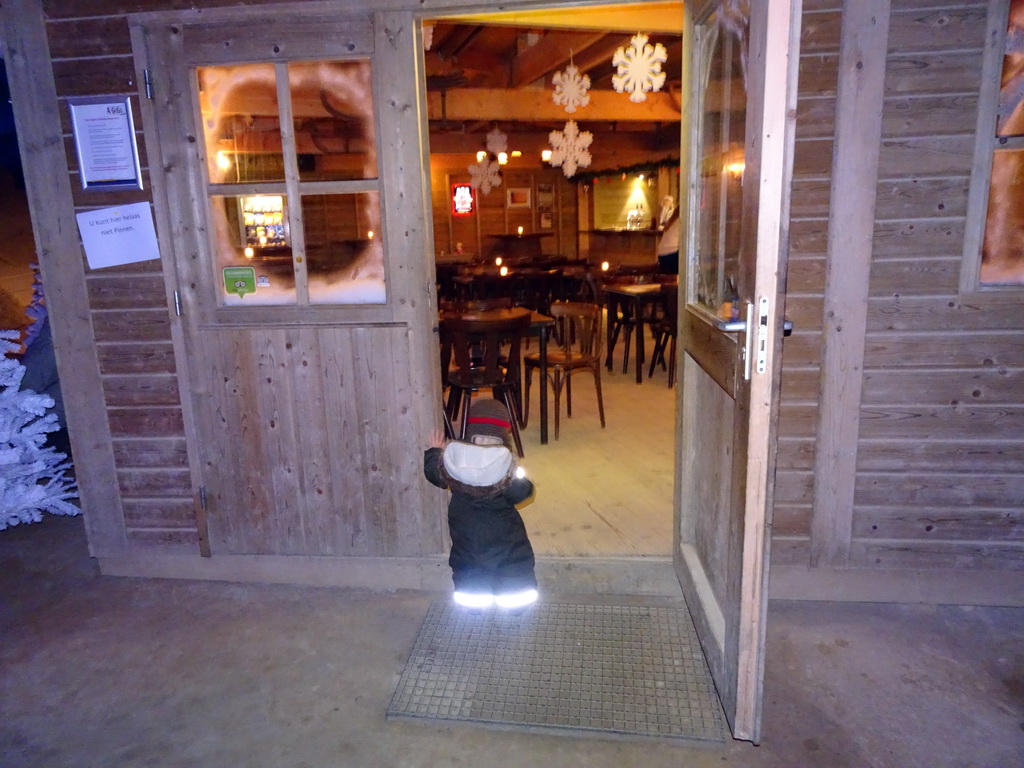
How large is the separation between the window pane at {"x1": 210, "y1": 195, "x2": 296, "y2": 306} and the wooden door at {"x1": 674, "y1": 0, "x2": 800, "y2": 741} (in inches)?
62.3

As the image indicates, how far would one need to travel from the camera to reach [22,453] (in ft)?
12.2

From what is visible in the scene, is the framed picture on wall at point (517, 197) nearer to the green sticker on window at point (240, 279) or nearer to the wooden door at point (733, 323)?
the green sticker on window at point (240, 279)

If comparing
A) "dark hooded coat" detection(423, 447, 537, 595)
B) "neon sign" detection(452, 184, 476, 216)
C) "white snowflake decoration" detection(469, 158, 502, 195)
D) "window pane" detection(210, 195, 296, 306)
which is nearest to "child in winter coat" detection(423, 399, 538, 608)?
"dark hooded coat" detection(423, 447, 537, 595)

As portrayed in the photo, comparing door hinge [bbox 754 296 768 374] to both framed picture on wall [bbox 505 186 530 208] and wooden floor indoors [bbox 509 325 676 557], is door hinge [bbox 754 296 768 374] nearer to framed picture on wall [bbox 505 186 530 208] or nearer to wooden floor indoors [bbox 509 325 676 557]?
wooden floor indoors [bbox 509 325 676 557]

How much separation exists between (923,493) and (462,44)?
524cm

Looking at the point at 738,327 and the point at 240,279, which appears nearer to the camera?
the point at 738,327

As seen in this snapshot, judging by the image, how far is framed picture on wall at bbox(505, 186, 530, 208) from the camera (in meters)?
14.0

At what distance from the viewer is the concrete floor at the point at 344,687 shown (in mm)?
2059

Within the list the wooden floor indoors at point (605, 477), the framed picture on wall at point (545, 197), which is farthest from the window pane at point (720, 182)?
the framed picture on wall at point (545, 197)

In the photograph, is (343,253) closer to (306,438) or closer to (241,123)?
(241,123)

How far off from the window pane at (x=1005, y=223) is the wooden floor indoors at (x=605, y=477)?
5.34 feet

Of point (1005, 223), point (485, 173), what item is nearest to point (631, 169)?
point (485, 173)

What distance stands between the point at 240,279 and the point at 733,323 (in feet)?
6.49

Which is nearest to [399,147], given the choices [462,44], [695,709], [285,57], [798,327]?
[285,57]
